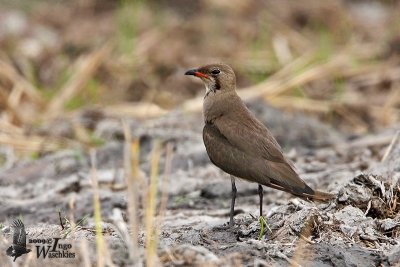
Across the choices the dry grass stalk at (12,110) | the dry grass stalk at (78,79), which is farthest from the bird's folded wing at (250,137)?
the dry grass stalk at (78,79)

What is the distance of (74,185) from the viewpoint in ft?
20.9

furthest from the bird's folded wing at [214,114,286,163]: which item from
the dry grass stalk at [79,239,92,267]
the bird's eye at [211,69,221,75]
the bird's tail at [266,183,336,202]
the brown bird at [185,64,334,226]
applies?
the dry grass stalk at [79,239,92,267]

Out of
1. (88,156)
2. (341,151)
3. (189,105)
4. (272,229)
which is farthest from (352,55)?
(272,229)

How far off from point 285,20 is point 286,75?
106 inches

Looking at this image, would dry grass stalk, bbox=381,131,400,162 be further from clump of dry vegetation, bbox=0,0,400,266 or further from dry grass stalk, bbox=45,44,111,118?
dry grass stalk, bbox=45,44,111,118

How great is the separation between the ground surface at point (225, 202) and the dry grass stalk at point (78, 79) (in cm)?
90

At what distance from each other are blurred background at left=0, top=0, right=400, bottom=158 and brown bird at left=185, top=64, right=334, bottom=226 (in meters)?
2.81

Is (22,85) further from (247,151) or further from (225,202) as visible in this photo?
(247,151)

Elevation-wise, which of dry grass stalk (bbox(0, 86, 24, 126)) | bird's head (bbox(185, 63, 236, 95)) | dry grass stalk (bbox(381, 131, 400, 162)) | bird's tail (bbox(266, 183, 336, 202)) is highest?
dry grass stalk (bbox(0, 86, 24, 126))

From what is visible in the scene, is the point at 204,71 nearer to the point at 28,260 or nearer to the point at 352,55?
the point at 28,260

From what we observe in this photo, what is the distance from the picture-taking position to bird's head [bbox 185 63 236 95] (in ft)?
18.2

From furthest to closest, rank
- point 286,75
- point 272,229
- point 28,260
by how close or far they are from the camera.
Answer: point 286,75
point 272,229
point 28,260

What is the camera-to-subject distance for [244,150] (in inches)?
188

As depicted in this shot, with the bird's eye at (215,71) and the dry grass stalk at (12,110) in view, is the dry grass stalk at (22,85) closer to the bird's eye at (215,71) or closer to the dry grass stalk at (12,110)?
the dry grass stalk at (12,110)
